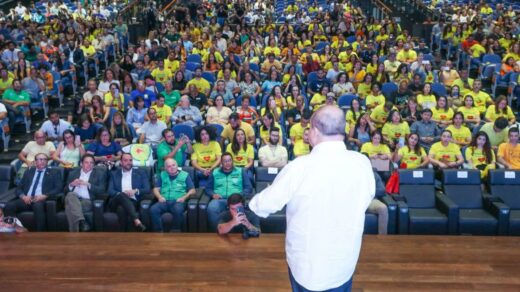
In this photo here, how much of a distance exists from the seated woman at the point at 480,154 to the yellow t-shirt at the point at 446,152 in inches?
6.0

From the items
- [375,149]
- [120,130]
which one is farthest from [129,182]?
[375,149]

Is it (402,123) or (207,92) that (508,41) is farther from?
(207,92)

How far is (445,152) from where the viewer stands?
6809 mm

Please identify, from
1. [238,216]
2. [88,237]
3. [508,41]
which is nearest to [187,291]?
[238,216]

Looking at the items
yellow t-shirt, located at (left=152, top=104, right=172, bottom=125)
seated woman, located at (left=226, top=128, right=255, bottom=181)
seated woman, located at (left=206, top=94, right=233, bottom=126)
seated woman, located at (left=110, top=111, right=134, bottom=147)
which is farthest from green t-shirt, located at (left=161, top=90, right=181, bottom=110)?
seated woman, located at (left=226, top=128, right=255, bottom=181)

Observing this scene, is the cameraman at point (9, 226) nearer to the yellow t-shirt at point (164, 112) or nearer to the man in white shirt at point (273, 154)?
the man in white shirt at point (273, 154)

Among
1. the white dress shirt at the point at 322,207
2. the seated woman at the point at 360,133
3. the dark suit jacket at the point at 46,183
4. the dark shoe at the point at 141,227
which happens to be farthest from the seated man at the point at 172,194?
the white dress shirt at the point at 322,207

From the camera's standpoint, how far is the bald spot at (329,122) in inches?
78.3

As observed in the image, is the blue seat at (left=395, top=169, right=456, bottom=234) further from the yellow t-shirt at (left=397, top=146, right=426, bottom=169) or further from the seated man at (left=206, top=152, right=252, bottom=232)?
the seated man at (left=206, top=152, right=252, bottom=232)

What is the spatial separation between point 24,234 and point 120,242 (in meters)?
0.90

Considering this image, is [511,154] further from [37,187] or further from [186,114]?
[37,187]

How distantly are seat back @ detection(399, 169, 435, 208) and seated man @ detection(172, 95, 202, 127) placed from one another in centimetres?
309

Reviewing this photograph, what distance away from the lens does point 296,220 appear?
2068 millimetres

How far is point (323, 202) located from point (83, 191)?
446cm
